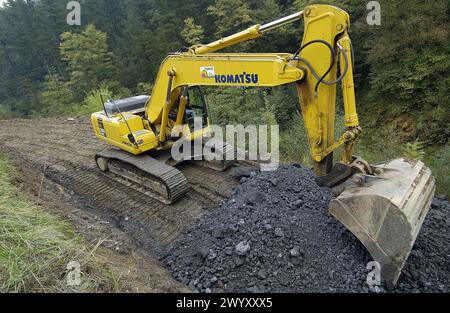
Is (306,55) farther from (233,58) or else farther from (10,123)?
(10,123)

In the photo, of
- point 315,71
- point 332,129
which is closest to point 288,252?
point 332,129

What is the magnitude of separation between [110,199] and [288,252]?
3745 mm

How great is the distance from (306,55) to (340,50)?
418 millimetres

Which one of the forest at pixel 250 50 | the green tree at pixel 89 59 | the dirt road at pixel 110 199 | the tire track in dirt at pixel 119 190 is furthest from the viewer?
the green tree at pixel 89 59

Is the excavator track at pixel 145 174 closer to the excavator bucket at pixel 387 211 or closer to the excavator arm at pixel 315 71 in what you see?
the excavator arm at pixel 315 71

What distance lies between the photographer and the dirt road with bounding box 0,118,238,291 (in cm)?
456

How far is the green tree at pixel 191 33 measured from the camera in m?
17.7

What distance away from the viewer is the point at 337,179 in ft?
11.8

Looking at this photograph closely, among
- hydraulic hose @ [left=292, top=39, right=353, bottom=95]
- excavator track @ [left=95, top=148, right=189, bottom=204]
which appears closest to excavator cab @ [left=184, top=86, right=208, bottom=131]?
excavator track @ [left=95, top=148, right=189, bottom=204]

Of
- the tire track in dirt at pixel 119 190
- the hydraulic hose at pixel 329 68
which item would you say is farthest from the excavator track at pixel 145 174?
the hydraulic hose at pixel 329 68

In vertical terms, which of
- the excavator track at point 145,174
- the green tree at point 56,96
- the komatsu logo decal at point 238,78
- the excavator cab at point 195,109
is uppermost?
the komatsu logo decal at point 238,78

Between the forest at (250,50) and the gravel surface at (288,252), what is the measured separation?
7.73 ft

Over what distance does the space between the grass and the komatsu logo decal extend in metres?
2.67

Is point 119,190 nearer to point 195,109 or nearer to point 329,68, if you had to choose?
point 195,109
